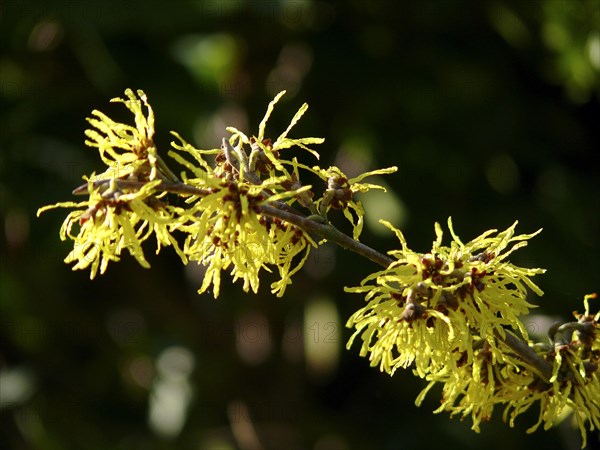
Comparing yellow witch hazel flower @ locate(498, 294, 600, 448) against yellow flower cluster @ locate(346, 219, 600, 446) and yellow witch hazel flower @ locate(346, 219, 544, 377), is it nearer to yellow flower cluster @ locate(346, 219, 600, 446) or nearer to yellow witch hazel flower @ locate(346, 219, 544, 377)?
yellow flower cluster @ locate(346, 219, 600, 446)

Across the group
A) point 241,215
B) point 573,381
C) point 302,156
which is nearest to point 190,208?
point 241,215

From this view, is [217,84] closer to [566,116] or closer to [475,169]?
[475,169]

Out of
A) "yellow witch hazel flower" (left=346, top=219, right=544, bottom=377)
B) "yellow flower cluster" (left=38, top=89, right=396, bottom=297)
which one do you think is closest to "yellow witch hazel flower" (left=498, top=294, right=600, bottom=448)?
"yellow witch hazel flower" (left=346, top=219, right=544, bottom=377)

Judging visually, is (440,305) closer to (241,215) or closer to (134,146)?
(241,215)

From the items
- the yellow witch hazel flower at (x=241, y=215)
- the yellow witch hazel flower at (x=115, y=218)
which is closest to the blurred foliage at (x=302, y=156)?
the yellow witch hazel flower at (x=241, y=215)

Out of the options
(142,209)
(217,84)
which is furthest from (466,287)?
(217,84)

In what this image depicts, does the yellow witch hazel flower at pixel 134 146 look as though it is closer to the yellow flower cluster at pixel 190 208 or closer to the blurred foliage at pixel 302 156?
the yellow flower cluster at pixel 190 208
